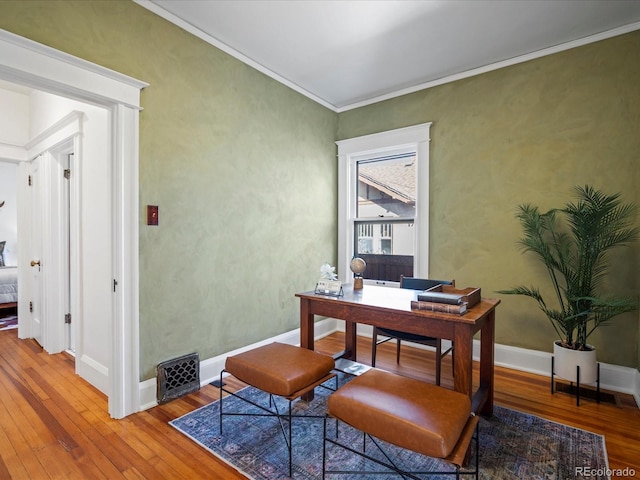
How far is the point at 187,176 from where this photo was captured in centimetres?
261

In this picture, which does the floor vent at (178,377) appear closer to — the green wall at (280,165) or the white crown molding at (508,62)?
the green wall at (280,165)

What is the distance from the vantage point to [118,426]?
214 centimetres

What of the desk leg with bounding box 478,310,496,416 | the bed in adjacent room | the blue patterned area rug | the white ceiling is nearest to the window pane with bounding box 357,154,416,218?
the white ceiling

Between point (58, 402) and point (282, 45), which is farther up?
point (282, 45)

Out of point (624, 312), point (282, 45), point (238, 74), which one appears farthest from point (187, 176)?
point (624, 312)

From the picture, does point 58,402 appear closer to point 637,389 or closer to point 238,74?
point 238,74

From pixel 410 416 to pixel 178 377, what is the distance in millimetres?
1909

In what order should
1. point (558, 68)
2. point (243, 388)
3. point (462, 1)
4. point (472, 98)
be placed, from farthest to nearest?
point (472, 98) < point (558, 68) < point (243, 388) < point (462, 1)

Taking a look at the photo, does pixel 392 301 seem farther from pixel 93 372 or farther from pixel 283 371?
pixel 93 372

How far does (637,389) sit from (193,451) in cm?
324

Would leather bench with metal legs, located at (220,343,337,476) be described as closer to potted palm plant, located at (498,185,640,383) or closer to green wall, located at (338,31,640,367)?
potted palm plant, located at (498,185,640,383)

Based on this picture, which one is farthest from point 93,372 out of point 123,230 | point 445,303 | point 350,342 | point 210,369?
point 445,303

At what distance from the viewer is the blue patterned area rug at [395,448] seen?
5.64 ft

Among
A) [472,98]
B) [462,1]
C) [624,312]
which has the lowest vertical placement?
[624,312]
